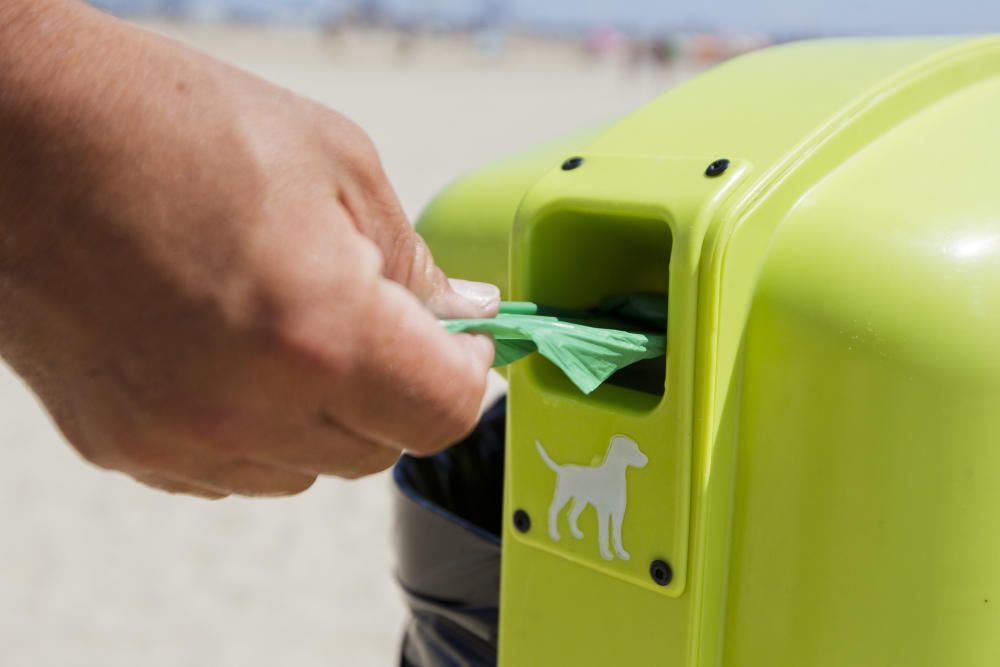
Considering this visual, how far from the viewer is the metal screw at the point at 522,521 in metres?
1.06

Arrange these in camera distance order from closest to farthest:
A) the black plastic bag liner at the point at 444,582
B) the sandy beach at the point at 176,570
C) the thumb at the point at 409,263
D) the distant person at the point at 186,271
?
the distant person at the point at 186,271
the thumb at the point at 409,263
the black plastic bag liner at the point at 444,582
the sandy beach at the point at 176,570

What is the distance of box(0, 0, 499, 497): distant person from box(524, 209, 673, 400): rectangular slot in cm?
30

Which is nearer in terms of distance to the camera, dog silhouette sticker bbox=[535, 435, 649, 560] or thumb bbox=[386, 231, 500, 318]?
thumb bbox=[386, 231, 500, 318]

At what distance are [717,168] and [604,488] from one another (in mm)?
290

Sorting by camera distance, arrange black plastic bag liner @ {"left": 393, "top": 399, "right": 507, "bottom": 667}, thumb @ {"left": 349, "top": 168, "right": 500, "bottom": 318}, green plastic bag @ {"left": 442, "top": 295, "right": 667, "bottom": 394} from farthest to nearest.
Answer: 1. black plastic bag liner @ {"left": 393, "top": 399, "right": 507, "bottom": 667}
2. green plastic bag @ {"left": 442, "top": 295, "right": 667, "bottom": 394}
3. thumb @ {"left": 349, "top": 168, "right": 500, "bottom": 318}

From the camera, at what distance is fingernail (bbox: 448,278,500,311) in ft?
2.92

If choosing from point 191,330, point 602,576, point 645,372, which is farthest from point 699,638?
point 191,330

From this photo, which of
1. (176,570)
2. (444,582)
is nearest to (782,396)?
(444,582)

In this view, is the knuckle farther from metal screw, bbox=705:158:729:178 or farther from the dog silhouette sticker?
metal screw, bbox=705:158:729:178

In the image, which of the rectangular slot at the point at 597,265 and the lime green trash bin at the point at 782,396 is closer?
the lime green trash bin at the point at 782,396

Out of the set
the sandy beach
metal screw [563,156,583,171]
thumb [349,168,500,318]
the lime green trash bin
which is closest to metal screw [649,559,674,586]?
the lime green trash bin

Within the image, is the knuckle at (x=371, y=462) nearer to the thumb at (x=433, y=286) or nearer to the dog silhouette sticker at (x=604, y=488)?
the thumb at (x=433, y=286)

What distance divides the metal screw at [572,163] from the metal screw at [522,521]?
0.32 metres

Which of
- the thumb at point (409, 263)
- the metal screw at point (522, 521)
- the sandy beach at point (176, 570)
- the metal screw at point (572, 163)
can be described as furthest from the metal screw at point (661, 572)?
the sandy beach at point (176, 570)
